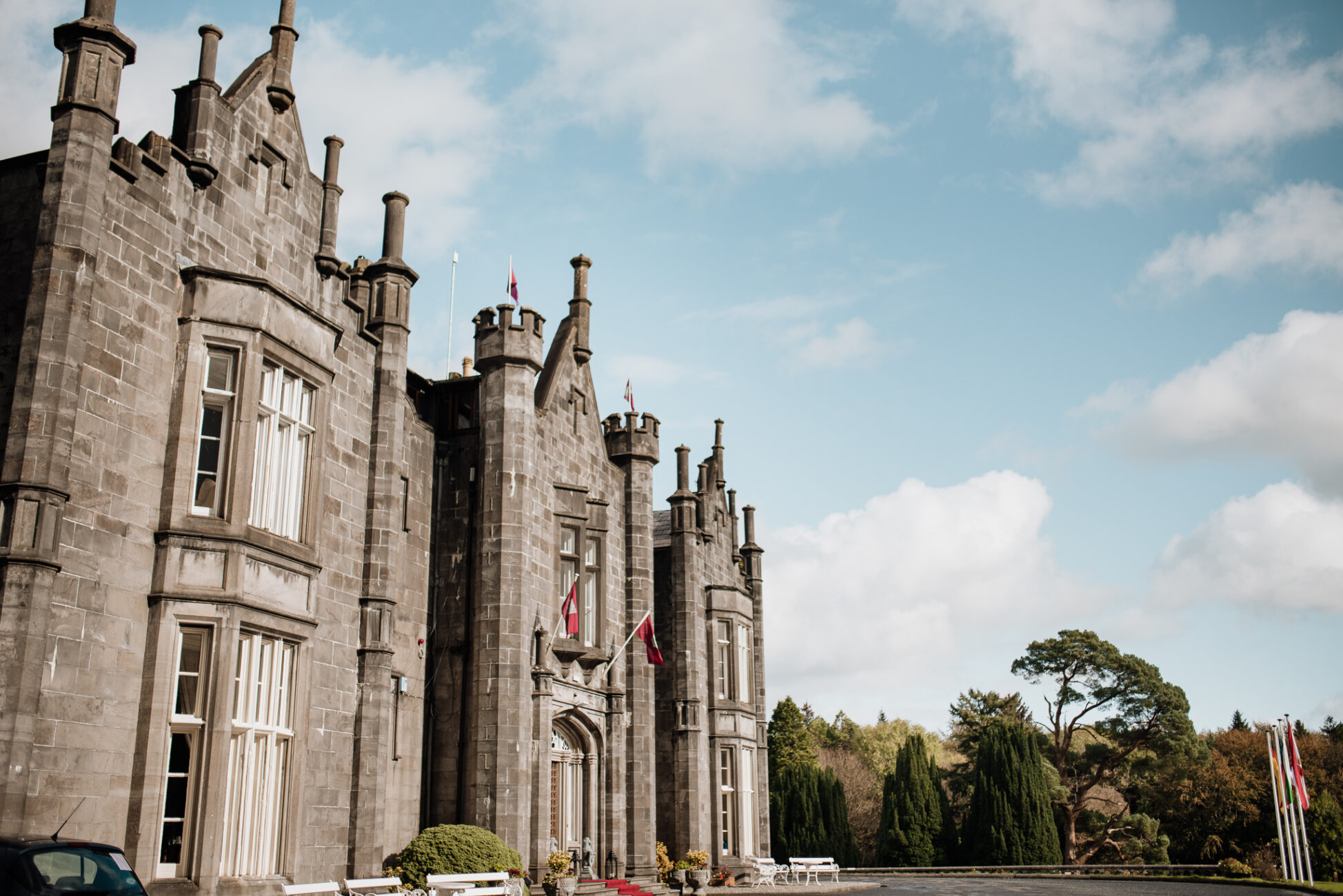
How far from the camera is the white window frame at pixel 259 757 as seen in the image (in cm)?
1416

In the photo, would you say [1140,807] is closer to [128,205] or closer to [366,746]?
[366,746]

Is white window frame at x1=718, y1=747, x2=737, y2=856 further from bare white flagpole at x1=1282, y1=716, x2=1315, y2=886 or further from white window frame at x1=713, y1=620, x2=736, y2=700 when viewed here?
bare white flagpole at x1=1282, y1=716, x2=1315, y2=886

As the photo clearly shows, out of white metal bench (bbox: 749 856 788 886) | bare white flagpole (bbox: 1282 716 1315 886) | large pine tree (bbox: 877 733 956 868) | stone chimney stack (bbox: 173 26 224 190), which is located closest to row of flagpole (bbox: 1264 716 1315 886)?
bare white flagpole (bbox: 1282 716 1315 886)

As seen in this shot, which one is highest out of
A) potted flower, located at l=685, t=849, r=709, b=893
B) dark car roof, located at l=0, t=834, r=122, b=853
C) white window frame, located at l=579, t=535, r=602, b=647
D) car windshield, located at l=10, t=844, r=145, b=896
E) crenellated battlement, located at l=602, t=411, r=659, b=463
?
crenellated battlement, located at l=602, t=411, r=659, b=463

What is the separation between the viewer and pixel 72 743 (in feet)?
39.8

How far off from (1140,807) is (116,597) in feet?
174

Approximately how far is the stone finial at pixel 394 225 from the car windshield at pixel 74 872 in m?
12.6

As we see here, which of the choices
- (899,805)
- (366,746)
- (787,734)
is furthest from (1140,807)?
(366,746)

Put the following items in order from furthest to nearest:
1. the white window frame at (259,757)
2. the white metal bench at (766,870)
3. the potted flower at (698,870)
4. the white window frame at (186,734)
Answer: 1. the white metal bench at (766,870)
2. the potted flower at (698,870)
3. the white window frame at (259,757)
4. the white window frame at (186,734)

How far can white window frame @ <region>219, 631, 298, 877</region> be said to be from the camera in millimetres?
14164

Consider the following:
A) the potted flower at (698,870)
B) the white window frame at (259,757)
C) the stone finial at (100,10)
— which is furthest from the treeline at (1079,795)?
the stone finial at (100,10)

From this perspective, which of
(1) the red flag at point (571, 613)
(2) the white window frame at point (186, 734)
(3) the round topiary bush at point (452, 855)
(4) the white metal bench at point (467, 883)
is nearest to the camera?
(2) the white window frame at point (186, 734)

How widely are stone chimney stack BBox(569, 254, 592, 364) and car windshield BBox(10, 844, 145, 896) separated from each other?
1902cm

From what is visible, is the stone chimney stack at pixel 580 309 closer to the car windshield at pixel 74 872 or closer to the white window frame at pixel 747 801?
the white window frame at pixel 747 801
